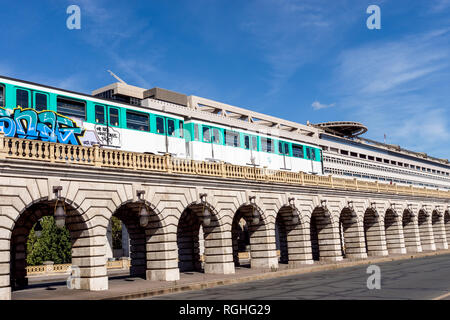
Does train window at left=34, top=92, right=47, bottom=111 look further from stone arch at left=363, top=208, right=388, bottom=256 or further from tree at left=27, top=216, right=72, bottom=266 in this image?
tree at left=27, top=216, right=72, bottom=266

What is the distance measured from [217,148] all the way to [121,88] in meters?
42.5

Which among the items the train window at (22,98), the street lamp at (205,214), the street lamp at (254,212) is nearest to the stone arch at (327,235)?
the street lamp at (254,212)

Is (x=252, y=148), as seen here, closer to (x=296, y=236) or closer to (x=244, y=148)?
(x=244, y=148)

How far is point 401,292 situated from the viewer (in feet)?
60.4

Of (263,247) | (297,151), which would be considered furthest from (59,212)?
(297,151)

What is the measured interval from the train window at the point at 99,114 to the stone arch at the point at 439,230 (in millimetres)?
48600

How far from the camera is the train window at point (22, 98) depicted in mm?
20484

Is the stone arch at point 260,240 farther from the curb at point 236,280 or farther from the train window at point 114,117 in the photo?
the train window at point 114,117

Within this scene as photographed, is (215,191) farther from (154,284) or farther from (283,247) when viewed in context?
(283,247)

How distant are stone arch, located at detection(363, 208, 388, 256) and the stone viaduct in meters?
0.10

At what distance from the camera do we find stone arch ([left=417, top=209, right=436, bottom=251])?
5562 cm

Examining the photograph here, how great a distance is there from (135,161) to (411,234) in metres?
39.4

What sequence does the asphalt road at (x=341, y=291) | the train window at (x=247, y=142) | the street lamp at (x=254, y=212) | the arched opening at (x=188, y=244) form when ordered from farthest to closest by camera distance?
1. the train window at (x=247, y=142)
2. the arched opening at (x=188, y=244)
3. the street lamp at (x=254, y=212)
4. the asphalt road at (x=341, y=291)
